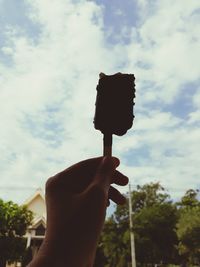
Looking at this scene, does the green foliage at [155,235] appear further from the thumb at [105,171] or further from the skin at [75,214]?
the skin at [75,214]

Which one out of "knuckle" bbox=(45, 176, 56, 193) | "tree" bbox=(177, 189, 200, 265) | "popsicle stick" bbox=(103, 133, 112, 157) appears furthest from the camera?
"tree" bbox=(177, 189, 200, 265)

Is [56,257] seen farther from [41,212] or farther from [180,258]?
[180,258]

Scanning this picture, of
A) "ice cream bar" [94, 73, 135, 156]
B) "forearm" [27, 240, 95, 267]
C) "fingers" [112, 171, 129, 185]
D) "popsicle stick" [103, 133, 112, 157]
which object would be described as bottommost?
"forearm" [27, 240, 95, 267]

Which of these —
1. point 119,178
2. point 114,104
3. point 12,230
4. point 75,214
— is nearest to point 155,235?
point 12,230

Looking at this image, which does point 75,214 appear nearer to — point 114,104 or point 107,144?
point 107,144

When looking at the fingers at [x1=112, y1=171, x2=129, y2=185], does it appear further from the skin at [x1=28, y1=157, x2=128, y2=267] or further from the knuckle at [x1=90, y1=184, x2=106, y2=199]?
the knuckle at [x1=90, y1=184, x2=106, y2=199]

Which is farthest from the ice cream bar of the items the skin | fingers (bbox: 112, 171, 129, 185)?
the skin
